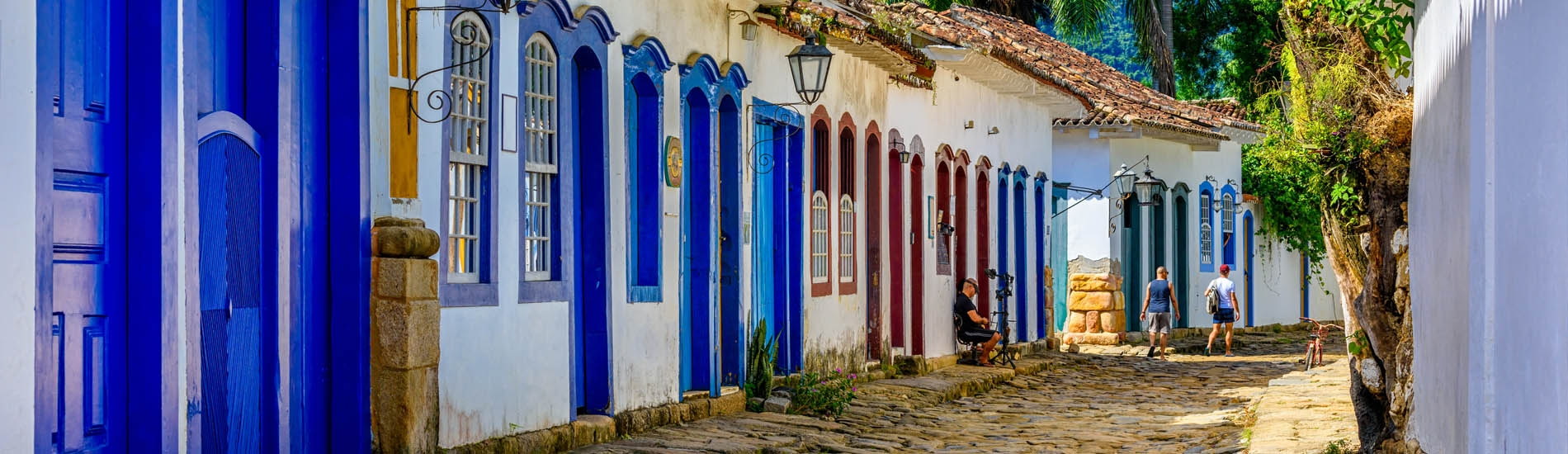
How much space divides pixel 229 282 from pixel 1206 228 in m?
24.6

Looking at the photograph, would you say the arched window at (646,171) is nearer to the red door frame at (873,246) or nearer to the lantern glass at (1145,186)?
the red door frame at (873,246)

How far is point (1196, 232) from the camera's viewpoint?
95.1 feet

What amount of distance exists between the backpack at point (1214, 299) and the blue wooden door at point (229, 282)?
18.8 meters

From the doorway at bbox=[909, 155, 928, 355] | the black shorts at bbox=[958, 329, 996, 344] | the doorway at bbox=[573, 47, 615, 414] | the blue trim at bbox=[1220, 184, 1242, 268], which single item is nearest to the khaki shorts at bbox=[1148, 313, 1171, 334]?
the black shorts at bbox=[958, 329, 996, 344]

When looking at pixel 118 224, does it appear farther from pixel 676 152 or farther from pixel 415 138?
pixel 676 152

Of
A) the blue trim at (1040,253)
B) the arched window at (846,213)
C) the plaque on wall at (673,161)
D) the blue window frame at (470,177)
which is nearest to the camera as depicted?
the blue window frame at (470,177)

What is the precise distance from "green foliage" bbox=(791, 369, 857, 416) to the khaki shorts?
1078 cm

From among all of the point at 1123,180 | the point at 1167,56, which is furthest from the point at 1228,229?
the point at 1167,56

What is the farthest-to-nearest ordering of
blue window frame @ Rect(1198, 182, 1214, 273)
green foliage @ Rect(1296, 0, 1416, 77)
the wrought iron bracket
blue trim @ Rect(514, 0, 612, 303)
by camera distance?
blue window frame @ Rect(1198, 182, 1214, 273), blue trim @ Rect(514, 0, 612, 303), green foliage @ Rect(1296, 0, 1416, 77), the wrought iron bracket

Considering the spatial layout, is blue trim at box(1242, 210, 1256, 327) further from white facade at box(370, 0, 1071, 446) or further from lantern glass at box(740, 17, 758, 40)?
lantern glass at box(740, 17, 758, 40)

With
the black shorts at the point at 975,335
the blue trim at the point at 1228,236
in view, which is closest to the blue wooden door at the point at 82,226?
the black shorts at the point at 975,335

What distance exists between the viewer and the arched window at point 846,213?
15750 millimetres

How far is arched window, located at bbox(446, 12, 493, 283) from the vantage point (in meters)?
8.60

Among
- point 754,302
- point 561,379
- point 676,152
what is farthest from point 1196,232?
point 561,379
